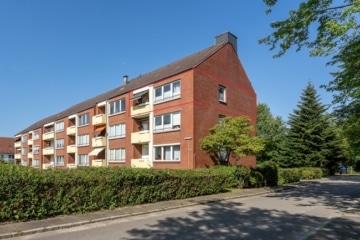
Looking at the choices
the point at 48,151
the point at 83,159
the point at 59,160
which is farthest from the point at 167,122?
the point at 48,151

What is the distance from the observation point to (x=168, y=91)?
2706cm

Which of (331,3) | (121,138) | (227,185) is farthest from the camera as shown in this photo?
(121,138)

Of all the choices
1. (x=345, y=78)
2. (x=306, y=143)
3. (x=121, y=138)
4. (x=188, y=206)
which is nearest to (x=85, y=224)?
(x=188, y=206)

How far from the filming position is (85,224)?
388 inches

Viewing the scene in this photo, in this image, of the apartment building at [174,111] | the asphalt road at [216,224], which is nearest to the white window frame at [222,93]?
the apartment building at [174,111]

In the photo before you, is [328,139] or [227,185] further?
[328,139]

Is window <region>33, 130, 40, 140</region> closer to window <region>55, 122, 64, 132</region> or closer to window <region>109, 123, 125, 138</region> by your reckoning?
window <region>55, 122, 64, 132</region>

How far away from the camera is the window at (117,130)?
32934 mm

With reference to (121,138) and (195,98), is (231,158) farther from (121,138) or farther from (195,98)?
(121,138)

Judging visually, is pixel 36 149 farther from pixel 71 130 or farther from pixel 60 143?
pixel 71 130

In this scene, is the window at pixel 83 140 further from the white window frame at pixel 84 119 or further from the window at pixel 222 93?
the window at pixel 222 93

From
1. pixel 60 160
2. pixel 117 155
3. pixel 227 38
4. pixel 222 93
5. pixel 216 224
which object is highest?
pixel 227 38

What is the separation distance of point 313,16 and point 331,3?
0.66 m

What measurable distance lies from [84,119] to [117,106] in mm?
10472
